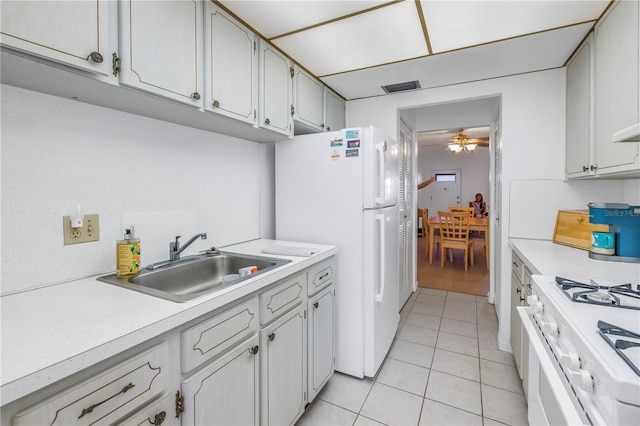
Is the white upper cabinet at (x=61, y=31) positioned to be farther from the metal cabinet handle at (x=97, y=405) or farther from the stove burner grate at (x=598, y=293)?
the stove burner grate at (x=598, y=293)

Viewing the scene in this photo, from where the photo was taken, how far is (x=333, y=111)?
272 cm

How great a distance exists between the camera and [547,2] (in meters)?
1.48

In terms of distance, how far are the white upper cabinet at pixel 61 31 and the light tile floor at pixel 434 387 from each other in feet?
6.36

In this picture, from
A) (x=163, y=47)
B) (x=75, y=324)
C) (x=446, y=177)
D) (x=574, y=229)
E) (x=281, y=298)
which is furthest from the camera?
(x=446, y=177)

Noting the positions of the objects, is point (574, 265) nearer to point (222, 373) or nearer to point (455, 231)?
point (222, 373)

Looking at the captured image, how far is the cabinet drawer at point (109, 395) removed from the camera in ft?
2.08

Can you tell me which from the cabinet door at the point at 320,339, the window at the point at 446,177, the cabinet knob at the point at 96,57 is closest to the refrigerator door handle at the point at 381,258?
the cabinet door at the point at 320,339

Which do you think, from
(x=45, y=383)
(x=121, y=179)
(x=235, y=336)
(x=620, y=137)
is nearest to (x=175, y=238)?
(x=121, y=179)

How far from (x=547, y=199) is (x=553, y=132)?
1.71 feet

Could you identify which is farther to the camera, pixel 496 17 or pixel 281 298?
pixel 496 17

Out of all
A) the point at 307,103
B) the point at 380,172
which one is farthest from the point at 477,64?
the point at 307,103

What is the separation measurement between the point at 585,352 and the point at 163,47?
1.71 m

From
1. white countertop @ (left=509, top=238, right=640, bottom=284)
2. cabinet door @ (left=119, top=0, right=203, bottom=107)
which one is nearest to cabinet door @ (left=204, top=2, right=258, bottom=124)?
cabinet door @ (left=119, top=0, right=203, bottom=107)

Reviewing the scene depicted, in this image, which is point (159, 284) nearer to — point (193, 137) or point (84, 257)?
point (84, 257)
